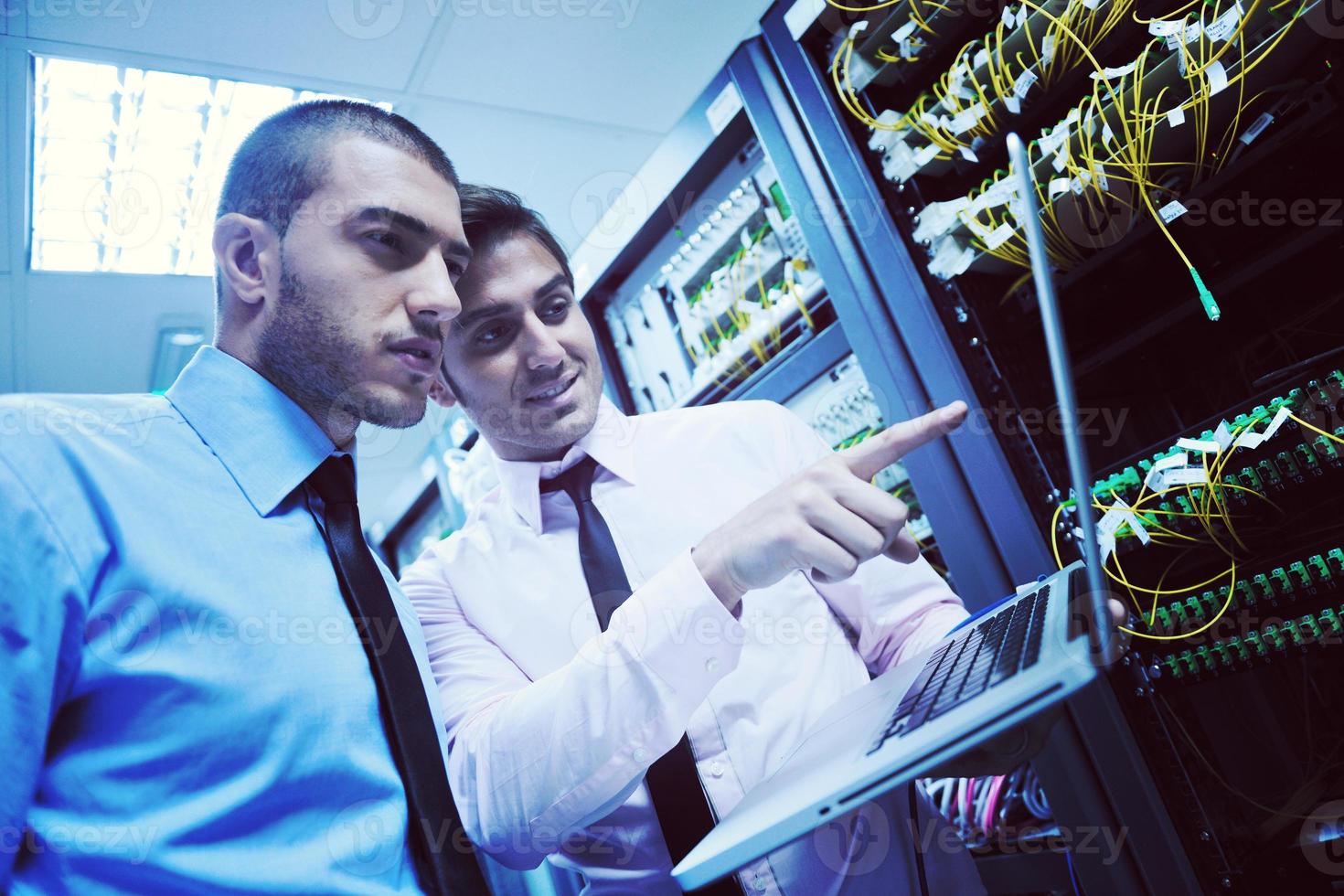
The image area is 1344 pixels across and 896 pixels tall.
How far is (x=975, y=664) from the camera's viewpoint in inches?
22.8

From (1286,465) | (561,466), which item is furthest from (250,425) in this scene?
(1286,465)

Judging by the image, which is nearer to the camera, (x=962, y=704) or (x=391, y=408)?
(x=962, y=704)

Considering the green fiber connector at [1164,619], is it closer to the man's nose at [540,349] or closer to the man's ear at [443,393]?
the man's nose at [540,349]

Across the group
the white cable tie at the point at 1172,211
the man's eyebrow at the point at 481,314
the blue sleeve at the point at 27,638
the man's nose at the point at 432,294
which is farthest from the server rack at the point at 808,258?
the blue sleeve at the point at 27,638

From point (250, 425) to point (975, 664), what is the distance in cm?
82

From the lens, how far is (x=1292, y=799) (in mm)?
1081

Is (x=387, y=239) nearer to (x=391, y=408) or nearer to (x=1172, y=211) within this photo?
(x=391, y=408)

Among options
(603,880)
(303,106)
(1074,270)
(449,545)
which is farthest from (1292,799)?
(303,106)

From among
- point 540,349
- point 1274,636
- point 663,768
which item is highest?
point 540,349

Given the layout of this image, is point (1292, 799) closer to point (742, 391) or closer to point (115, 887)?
point (742, 391)

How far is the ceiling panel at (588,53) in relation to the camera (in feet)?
6.44

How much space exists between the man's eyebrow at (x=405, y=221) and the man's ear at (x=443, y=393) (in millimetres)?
295

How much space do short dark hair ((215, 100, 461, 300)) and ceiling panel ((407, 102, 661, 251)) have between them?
1224mm

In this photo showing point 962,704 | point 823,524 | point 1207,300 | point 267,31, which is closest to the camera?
point 962,704
